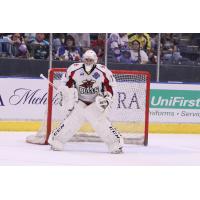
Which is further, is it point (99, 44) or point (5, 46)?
point (99, 44)

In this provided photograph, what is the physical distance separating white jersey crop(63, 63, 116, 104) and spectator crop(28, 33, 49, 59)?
3352mm

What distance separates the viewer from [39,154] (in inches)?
263

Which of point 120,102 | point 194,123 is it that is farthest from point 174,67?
point 120,102

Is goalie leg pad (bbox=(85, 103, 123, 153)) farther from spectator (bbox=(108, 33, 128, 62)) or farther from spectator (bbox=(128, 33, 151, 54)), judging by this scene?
spectator (bbox=(128, 33, 151, 54))

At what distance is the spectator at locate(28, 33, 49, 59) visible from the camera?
1002 centimetres

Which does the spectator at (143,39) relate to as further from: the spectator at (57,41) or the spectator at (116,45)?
the spectator at (57,41)

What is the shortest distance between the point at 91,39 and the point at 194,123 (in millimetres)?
2259

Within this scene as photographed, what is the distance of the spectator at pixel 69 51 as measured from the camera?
33.3 ft

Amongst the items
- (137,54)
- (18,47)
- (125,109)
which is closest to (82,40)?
(137,54)

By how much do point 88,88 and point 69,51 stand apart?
3663 millimetres

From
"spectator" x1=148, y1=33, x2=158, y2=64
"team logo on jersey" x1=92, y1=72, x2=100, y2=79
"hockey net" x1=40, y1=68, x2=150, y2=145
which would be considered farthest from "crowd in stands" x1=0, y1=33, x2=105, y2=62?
"team logo on jersey" x1=92, y1=72, x2=100, y2=79

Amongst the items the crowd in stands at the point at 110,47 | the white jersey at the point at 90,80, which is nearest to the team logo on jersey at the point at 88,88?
the white jersey at the point at 90,80

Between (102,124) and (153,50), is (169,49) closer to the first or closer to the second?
(153,50)

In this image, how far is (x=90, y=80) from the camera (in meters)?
6.68
